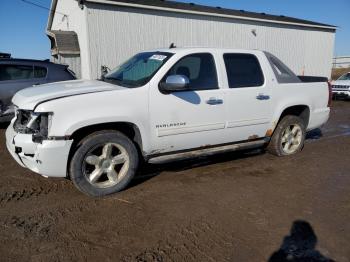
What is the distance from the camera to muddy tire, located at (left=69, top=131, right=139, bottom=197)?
402 centimetres

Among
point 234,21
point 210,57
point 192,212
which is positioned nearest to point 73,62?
point 234,21

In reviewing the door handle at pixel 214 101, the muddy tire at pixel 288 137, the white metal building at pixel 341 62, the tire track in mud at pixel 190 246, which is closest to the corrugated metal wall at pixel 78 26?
the muddy tire at pixel 288 137

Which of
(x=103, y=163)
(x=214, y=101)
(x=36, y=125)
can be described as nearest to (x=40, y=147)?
(x=36, y=125)

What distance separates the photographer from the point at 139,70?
15.7ft

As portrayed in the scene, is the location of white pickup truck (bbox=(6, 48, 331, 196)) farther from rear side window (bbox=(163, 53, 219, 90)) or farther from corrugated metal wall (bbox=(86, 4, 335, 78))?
corrugated metal wall (bbox=(86, 4, 335, 78))

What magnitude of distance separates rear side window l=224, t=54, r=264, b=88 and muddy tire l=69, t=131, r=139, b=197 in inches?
74.7

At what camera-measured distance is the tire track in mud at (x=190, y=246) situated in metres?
2.93

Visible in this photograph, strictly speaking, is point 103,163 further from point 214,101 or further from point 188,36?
point 188,36

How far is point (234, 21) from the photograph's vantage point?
17484 millimetres

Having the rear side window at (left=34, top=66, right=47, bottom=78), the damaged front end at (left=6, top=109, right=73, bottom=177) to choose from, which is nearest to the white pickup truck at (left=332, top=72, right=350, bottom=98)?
the rear side window at (left=34, top=66, right=47, bottom=78)

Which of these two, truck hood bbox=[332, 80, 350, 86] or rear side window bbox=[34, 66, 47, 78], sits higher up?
rear side window bbox=[34, 66, 47, 78]

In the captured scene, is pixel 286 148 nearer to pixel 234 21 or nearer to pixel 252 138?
pixel 252 138

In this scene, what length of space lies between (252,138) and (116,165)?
7.66 feet

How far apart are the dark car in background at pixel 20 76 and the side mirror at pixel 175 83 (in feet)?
16.3
